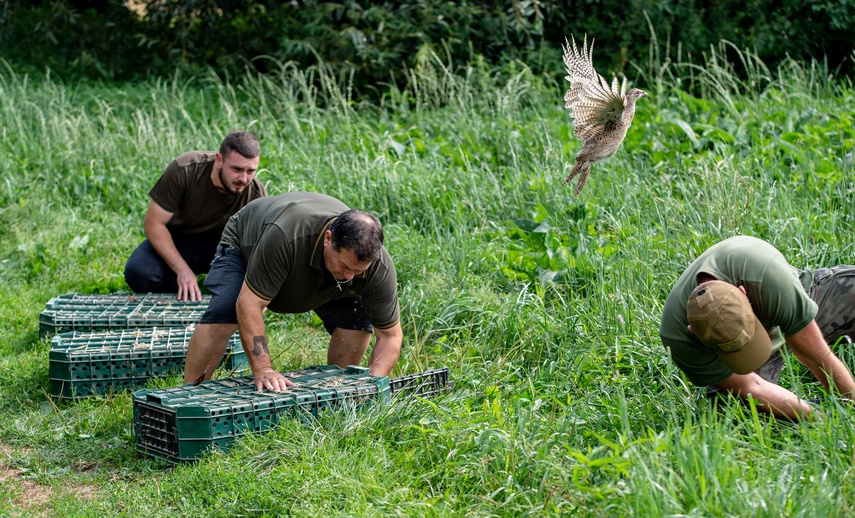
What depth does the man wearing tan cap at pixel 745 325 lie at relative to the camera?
3.46 metres

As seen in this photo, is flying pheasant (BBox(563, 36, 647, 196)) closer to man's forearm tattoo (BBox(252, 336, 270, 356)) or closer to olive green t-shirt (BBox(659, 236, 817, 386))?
olive green t-shirt (BBox(659, 236, 817, 386))

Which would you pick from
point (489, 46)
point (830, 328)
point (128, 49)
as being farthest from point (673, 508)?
point (128, 49)

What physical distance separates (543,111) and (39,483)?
20.3ft

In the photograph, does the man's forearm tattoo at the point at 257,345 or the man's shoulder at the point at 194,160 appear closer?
the man's forearm tattoo at the point at 257,345

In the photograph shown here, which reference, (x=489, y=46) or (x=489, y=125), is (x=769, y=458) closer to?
(x=489, y=125)

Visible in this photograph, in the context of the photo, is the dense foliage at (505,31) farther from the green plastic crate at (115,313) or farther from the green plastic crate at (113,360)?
the green plastic crate at (113,360)

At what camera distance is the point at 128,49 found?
40.9 ft

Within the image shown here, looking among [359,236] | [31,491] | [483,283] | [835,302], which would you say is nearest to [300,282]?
[359,236]

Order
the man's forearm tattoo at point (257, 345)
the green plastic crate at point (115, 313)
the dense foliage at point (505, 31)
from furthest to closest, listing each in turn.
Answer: the dense foliage at point (505, 31), the green plastic crate at point (115, 313), the man's forearm tattoo at point (257, 345)

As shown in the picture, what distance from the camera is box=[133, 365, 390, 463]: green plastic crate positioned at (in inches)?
159

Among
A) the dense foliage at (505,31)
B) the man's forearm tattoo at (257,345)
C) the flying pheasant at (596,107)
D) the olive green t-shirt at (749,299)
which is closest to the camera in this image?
the olive green t-shirt at (749,299)

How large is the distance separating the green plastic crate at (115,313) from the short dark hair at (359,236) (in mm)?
2008

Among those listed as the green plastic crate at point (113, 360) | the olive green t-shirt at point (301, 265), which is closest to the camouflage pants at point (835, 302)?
the olive green t-shirt at point (301, 265)

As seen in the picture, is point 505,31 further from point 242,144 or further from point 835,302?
point 835,302
